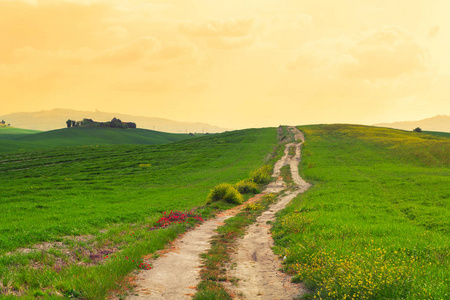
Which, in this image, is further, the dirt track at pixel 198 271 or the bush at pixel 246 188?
the bush at pixel 246 188

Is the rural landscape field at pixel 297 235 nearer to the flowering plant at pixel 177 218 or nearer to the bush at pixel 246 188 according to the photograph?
the flowering plant at pixel 177 218

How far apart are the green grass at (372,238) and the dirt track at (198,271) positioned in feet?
2.77

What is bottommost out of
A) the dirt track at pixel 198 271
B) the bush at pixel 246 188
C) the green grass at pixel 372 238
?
the bush at pixel 246 188

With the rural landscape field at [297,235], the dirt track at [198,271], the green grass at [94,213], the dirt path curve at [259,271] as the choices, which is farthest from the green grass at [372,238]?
the green grass at [94,213]

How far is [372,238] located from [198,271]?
941 centimetres

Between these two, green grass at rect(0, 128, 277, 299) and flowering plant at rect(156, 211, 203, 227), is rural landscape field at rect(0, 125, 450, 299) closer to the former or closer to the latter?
green grass at rect(0, 128, 277, 299)

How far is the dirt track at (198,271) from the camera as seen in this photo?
10672 millimetres

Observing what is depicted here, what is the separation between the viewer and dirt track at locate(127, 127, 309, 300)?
1067cm

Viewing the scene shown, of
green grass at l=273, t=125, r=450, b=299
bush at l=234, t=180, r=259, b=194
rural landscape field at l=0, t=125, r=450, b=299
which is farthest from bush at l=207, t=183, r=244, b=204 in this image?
green grass at l=273, t=125, r=450, b=299

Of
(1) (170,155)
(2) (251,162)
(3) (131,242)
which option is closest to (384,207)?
(3) (131,242)

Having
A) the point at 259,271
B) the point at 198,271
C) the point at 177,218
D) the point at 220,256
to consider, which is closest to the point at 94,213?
the point at 177,218

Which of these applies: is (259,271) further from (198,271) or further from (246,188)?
(246,188)

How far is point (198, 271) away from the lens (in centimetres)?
1296

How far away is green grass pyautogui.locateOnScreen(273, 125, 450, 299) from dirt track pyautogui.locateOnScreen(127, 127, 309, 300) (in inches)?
33.2
